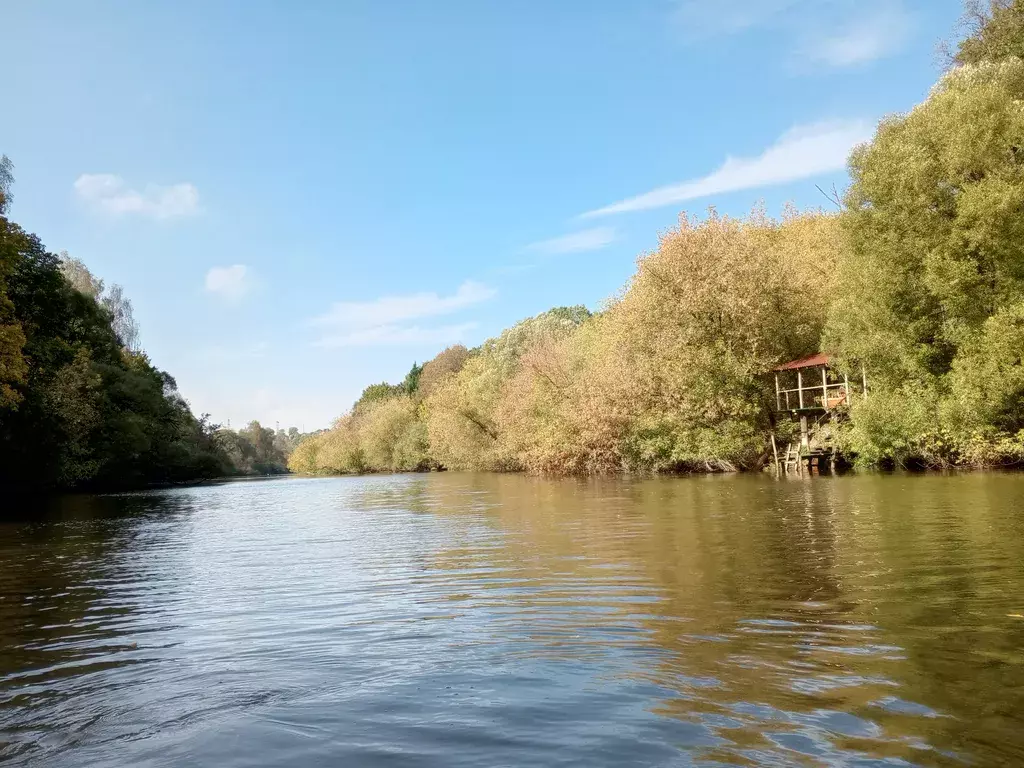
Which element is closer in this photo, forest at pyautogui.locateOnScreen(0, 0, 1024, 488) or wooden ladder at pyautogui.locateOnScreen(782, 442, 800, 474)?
forest at pyautogui.locateOnScreen(0, 0, 1024, 488)

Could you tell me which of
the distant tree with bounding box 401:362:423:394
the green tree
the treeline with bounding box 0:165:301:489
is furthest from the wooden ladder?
the distant tree with bounding box 401:362:423:394

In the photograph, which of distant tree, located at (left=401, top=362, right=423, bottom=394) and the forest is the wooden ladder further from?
distant tree, located at (left=401, top=362, right=423, bottom=394)

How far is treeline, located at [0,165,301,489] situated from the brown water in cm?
2382

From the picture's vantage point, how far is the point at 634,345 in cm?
4559

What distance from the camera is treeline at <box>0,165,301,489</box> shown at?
1388 inches

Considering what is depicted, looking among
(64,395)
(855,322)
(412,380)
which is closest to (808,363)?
(855,322)

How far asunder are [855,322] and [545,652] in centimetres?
3254

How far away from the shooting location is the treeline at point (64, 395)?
1388 inches

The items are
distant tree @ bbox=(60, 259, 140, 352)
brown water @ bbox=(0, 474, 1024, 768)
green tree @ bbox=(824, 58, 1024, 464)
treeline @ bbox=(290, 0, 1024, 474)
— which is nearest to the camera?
brown water @ bbox=(0, 474, 1024, 768)

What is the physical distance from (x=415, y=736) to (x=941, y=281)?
3170cm

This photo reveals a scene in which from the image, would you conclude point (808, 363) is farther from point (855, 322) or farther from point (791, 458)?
point (855, 322)

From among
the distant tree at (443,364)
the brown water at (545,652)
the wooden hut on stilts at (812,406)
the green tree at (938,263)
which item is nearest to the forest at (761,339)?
the green tree at (938,263)

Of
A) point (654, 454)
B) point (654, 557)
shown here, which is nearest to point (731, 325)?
point (654, 454)

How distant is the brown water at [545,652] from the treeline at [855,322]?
17903 mm
